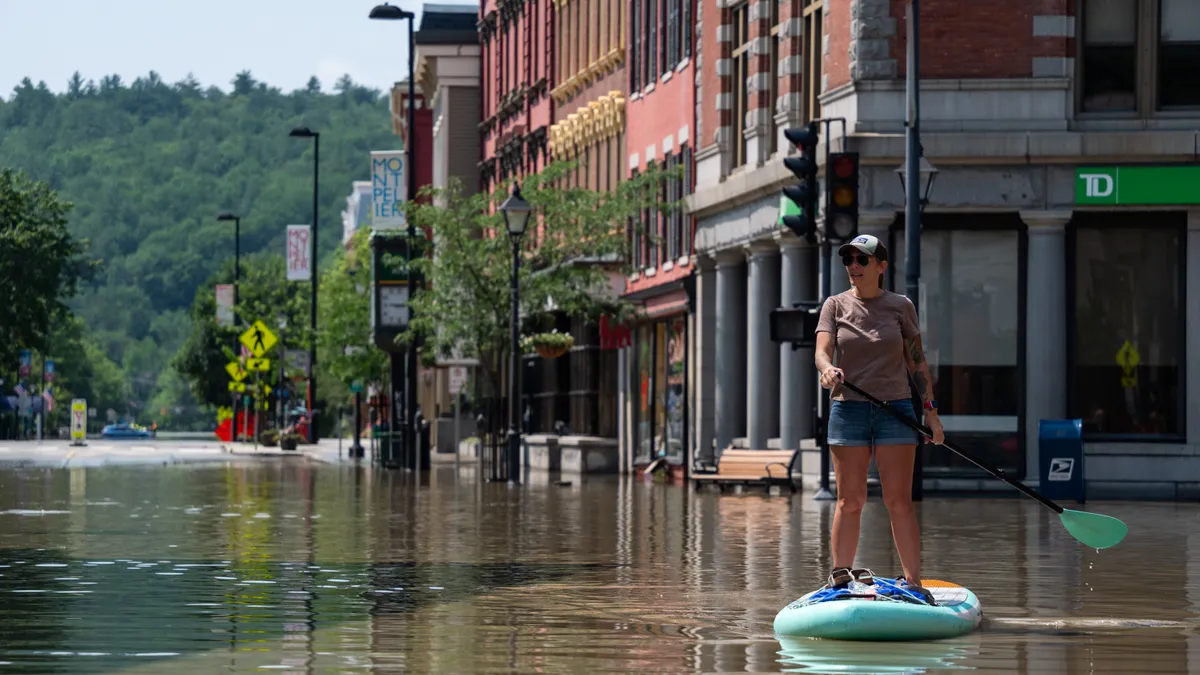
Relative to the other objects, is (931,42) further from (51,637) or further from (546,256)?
(51,637)

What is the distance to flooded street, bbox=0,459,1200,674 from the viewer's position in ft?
39.2

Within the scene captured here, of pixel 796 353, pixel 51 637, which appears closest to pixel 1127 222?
pixel 796 353

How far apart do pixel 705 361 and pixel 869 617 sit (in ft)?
106

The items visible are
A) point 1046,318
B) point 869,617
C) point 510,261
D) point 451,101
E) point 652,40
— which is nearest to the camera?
point 869,617

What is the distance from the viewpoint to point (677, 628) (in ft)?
44.4

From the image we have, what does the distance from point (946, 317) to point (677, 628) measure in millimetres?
23010

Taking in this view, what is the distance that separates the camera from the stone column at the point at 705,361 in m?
44.8

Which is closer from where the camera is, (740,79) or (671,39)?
(740,79)

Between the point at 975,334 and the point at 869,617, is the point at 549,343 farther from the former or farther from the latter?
the point at 869,617

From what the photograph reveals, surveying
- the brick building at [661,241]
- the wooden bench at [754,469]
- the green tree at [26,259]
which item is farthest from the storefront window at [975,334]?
Answer: the green tree at [26,259]

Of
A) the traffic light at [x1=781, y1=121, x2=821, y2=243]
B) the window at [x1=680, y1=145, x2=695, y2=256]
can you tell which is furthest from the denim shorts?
the window at [x1=680, y1=145, x2=695, y2=256]

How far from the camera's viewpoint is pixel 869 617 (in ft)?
41.6

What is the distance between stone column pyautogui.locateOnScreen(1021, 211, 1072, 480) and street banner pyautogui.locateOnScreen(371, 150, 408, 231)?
35.1 m

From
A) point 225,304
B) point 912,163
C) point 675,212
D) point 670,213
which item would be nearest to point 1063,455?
point 912,163
